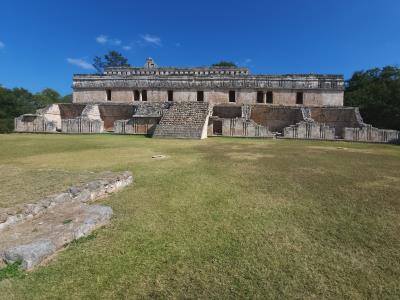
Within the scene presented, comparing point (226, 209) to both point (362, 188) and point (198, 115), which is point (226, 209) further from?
point (198, 115)

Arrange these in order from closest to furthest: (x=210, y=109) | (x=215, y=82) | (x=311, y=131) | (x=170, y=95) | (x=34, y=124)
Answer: (x=311, y=131) < (x=210, y=109) < (x=34, y=124) < (x=215, y=82) < (x=170, y=95)

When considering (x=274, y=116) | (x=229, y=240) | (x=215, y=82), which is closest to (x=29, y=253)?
(x=229, y=240)

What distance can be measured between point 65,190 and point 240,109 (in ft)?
62.3

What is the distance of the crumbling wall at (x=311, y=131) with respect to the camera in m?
18.2

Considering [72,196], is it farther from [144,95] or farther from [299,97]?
[299,97]

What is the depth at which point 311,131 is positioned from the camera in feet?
60.4

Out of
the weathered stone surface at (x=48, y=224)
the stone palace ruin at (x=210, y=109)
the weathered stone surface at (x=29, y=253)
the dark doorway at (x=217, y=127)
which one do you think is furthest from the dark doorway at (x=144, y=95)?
the weathered stone surface at (x=29, y=253)

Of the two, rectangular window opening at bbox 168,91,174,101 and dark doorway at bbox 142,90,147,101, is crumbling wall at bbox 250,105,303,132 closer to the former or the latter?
rectangular window opening at bbox 168,91,174,101

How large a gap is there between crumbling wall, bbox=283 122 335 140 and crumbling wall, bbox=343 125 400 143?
105 cm

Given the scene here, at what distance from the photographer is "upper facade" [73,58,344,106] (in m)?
24.3

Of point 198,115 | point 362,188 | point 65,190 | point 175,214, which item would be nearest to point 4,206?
point 65,190

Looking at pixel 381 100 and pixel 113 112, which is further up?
pixel 381 100

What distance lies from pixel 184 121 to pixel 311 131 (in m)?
8.78

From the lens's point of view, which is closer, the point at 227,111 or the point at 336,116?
the point at 336,116
